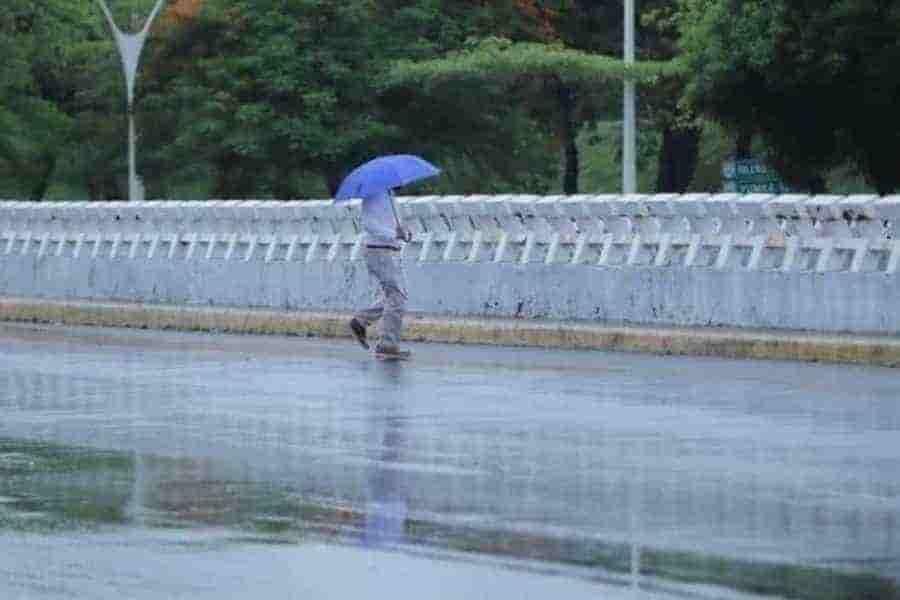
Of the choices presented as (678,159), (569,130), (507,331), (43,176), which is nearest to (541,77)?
Result: (569,130)

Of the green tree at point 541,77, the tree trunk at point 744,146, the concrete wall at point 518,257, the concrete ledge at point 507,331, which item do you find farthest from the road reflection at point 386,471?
the green tree at point 541,77

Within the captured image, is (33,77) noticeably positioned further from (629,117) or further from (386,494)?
(386,494)

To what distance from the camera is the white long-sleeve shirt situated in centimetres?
2370

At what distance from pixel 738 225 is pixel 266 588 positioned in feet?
57.7

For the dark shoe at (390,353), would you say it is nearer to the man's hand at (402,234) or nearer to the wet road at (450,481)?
the man's hand at (402,234)

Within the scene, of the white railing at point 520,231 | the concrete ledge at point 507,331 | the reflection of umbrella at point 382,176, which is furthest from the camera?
the white railing at point 520,231

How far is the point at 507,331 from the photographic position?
2634 centimetres

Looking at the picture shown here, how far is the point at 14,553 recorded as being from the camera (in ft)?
34.5

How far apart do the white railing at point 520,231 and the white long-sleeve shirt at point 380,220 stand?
401 cm

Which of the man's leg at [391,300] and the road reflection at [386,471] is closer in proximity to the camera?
the road reflection at [386,471]

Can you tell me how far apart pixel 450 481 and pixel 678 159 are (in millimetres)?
49686

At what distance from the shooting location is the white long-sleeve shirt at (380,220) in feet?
77.8

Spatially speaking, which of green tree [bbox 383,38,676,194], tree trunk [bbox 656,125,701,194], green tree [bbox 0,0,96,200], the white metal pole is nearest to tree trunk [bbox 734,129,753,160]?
green tree [bbox 383,38,676,194]

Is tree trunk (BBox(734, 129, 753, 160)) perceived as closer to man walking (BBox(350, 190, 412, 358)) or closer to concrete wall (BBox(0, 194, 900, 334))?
concrete wall (BBox(0, 194, 900, 334))
